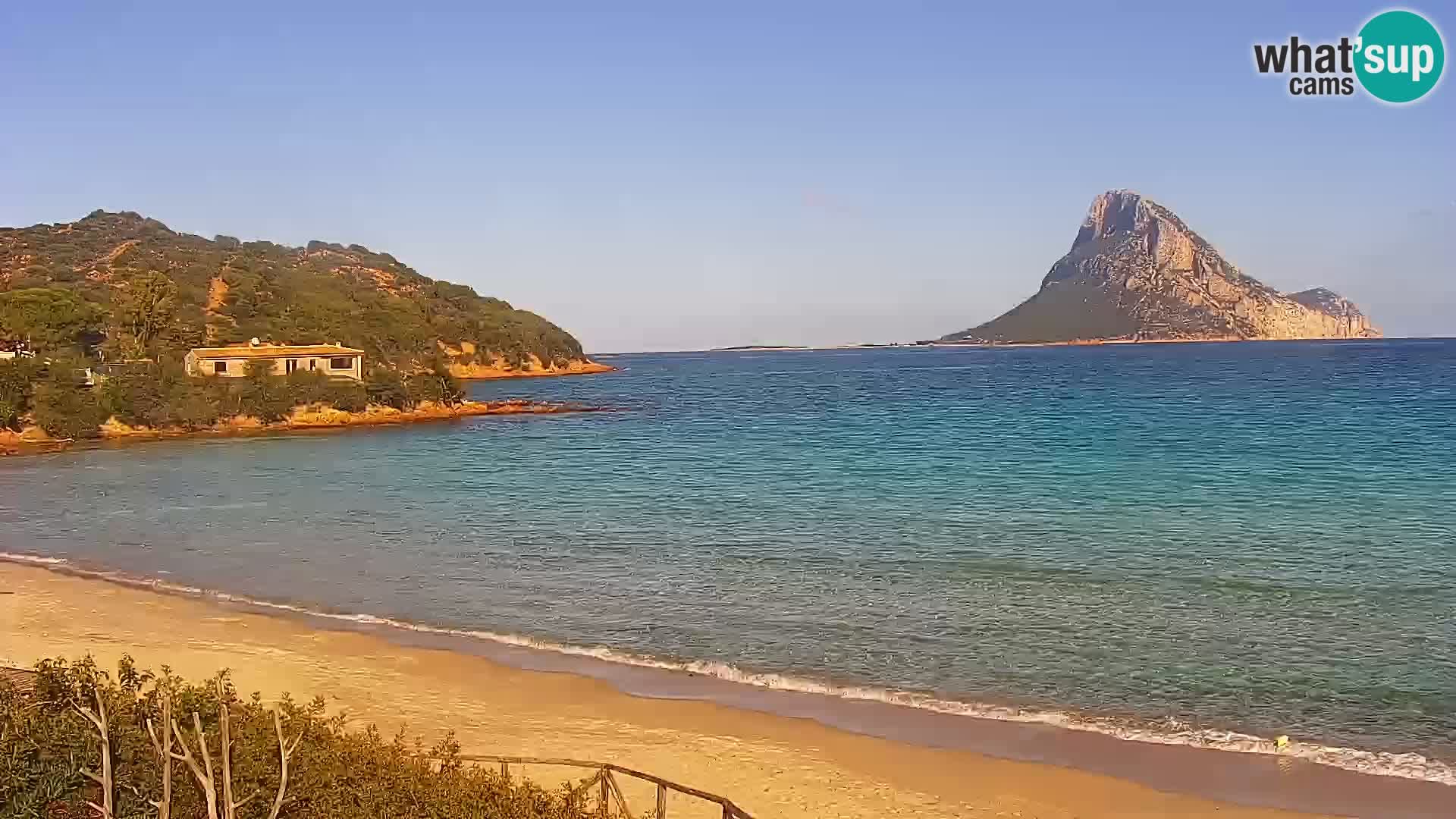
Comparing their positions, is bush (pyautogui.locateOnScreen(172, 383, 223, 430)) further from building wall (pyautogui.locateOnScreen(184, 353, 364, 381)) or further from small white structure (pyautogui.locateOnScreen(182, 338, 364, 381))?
building wall (pyautogui.locateOnScreen(184, 353, 364, 381))

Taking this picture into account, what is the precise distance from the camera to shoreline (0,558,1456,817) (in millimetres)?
11320

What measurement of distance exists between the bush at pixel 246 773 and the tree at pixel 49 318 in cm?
7464

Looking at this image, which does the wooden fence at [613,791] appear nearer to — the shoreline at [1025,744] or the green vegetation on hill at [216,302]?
the shoreline at [1025,744]

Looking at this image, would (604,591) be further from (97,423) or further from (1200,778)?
(97,423)

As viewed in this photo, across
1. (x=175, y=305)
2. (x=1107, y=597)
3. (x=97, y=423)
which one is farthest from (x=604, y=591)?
(x=175, y=305)

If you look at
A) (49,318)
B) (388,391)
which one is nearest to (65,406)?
(49,318)

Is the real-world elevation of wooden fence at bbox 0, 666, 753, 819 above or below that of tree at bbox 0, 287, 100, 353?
below

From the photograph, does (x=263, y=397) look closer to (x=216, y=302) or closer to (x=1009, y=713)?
(x=216, y=302)

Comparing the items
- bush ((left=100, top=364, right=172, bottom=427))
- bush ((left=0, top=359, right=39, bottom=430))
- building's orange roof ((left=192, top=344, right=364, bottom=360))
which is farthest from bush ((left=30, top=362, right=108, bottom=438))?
building's orange roof ((left=192, top=344, right=364, bottom=360))

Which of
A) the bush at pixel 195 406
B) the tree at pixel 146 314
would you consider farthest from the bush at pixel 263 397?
the tree at pixel 146 314

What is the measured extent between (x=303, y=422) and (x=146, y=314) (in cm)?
1650

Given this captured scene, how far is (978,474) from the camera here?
38.8 meters

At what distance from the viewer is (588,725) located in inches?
534

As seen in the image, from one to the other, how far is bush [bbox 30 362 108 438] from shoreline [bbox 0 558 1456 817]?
5054 cm
